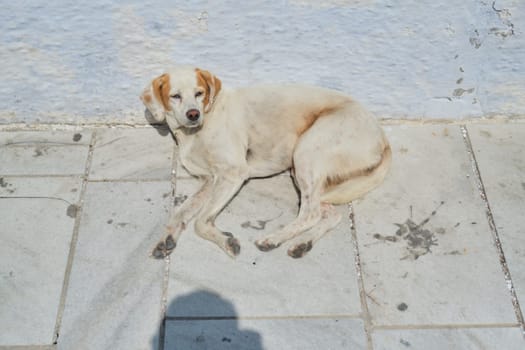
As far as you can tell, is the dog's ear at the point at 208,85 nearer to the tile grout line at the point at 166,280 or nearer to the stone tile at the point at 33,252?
the tile grout line at the point at 166,280

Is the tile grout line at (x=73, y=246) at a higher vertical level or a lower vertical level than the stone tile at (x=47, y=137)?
lower

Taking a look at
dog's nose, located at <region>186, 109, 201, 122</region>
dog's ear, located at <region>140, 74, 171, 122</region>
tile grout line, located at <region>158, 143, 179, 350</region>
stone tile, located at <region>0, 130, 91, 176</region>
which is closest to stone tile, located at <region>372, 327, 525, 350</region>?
tile grout line, located at <region>158, 143, 179, 350</region>

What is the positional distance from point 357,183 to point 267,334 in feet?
4.00

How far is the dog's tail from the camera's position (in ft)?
13.8

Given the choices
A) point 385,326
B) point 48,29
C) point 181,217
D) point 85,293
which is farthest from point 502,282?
point 48,29

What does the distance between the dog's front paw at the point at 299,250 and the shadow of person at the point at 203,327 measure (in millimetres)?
546

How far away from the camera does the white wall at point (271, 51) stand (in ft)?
14.1

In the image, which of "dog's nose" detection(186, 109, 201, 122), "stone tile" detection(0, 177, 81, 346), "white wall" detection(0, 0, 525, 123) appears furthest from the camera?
"white wall" detection(0, 0, 525, 123)

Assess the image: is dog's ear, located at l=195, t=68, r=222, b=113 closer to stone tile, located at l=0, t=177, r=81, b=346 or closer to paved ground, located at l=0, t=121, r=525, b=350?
paved ground, located at l=0, t=121, r=525, b=350

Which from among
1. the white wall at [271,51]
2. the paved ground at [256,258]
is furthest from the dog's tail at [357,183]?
the white wall at [271,51]

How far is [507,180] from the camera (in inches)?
179

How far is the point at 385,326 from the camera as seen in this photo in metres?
3.75

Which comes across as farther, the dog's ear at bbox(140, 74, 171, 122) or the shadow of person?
the dog's ear at bbox(140, 74, 171, 122)

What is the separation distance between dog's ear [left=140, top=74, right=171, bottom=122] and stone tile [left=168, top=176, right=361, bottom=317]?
2.72 feet
